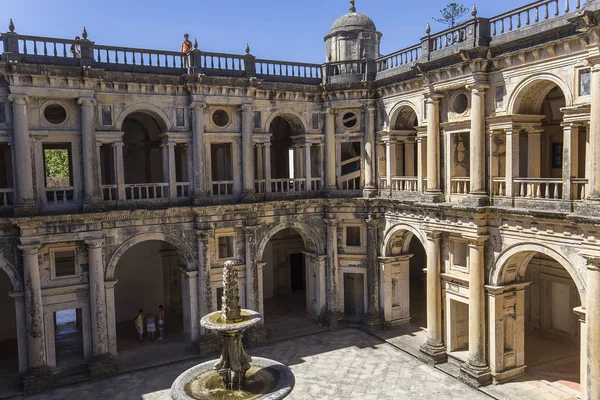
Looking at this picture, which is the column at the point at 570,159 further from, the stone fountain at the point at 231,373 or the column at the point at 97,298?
the column at the point at 97,298

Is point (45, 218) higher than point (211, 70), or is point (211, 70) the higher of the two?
point (211, 70)

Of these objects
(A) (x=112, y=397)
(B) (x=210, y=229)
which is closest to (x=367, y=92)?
(B) (x=210, y=229)

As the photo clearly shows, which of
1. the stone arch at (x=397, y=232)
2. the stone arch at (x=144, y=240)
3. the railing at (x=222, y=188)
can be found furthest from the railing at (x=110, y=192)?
the stone arch at (x=397, y=232)

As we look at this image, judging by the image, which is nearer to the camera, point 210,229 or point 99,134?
point 99,134

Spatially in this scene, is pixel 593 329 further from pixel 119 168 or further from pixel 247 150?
pixel 119 168

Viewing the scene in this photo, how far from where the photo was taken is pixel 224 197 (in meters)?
24.5

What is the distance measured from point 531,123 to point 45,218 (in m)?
19.1

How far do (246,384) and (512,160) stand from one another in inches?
489

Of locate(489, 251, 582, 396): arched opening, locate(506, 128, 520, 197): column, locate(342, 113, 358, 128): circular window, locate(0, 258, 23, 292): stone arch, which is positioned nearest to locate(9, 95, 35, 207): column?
locate(0, 258, 23, 292): stone arch

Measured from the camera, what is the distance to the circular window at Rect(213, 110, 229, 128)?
24.8 m

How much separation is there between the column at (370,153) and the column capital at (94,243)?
12.8 metres

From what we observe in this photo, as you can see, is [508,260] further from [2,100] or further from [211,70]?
[2,100]

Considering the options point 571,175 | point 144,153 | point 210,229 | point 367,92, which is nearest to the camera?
point 571,175

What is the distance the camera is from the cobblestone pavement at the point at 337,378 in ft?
64.5
